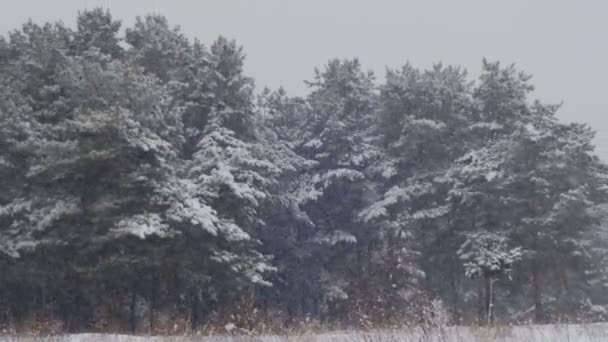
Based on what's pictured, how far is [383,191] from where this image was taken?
28734 mm

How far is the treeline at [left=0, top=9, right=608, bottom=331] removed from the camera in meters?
17.8

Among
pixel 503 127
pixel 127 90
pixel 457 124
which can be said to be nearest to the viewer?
pixel 127 90

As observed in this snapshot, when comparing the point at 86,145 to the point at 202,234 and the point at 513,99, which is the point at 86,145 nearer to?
the point at 202,234

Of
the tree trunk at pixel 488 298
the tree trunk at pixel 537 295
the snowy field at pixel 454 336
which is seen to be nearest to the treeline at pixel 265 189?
the tree trunk at pixel 537 295

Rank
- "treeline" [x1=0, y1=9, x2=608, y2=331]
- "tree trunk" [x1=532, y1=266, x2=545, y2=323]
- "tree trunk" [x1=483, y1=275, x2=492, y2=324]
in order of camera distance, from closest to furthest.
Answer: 1. "tree trunk" [x1=483, y1=275, x2=492, y2=324]
2. "treeline" [x1=0, y1=9, x2=608, y2=331]
3. "tree trunk" [x1=532, y1=266, x2=545, y2=323]

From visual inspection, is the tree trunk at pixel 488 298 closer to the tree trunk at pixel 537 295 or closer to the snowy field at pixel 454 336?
the snowy field at pixel 454 336

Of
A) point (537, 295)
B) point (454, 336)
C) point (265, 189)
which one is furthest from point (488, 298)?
point (454, 336)

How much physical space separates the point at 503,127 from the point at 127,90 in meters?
15.7

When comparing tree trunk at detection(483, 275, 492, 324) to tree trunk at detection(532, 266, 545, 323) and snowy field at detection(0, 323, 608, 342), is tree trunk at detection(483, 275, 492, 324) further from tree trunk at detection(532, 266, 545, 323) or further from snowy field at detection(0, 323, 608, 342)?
tree trunk at detection(532, 266, 545, 323)

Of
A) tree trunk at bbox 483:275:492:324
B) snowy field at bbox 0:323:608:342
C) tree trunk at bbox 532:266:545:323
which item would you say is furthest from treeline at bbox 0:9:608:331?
snowy field at bbox 0:323:608:342

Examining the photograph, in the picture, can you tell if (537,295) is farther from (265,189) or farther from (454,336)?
(454,336)

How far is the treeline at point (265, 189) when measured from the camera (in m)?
17.8

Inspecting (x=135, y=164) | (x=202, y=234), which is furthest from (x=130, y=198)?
(x=202, y=234)

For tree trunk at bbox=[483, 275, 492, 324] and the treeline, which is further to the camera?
the treeline
